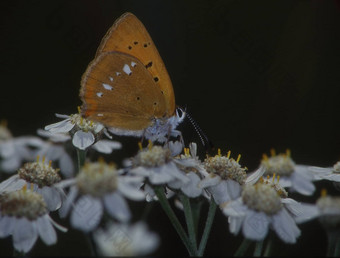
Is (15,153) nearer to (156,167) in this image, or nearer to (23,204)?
(23,204)

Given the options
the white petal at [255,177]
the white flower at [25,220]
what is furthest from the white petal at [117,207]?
the white petal at [255,177]

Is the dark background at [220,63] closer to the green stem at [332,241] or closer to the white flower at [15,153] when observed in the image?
the white flower at [15,153]

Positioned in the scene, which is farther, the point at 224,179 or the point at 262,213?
the point at 224,179

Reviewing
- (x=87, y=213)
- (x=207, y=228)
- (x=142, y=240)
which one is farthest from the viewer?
(x=207, y=228)

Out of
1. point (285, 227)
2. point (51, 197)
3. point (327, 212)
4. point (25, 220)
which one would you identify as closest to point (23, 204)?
point (25, 220)

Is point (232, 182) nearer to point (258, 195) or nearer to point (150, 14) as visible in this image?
point (258, 195)

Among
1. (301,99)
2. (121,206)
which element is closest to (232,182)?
(121,206)
